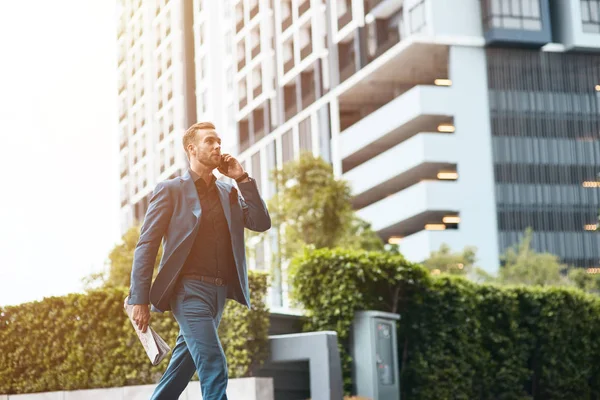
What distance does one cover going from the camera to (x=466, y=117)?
55.9 meters

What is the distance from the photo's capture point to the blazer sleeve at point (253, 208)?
553 centimetres

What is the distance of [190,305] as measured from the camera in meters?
5.29

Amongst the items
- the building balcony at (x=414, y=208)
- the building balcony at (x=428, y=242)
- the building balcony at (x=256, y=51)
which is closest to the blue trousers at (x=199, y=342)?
the building balcony at (x=428, y=242)

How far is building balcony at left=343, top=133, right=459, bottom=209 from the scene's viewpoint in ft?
180

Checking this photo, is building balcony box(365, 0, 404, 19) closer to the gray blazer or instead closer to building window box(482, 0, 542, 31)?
building window box(482, 0, 542, 31)

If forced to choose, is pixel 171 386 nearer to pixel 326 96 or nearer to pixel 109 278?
pixel 109 278

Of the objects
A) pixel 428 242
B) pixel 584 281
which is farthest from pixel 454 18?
pixel 584 281

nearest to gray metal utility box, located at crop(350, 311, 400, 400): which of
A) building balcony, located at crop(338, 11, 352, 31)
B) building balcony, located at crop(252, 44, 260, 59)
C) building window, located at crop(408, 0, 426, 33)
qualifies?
building window, located at crop(408, 0, 426, 33)

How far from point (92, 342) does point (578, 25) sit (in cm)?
5102

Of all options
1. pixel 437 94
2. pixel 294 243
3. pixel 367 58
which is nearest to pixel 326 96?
pixel 367 58

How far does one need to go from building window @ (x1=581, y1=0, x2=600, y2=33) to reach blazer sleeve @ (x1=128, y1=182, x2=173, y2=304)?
55.5m

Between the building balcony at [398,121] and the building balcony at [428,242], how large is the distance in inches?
259

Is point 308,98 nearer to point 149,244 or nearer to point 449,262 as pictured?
point 449,262

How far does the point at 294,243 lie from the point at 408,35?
24833mm
